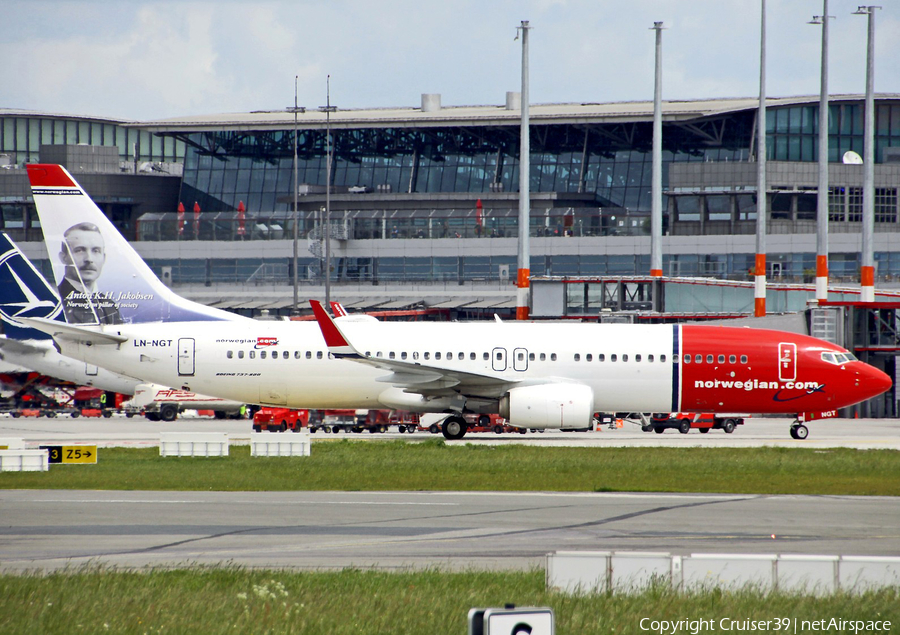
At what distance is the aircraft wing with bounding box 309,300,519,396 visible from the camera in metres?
36.1

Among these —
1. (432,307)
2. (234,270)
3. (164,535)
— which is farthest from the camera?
(234,270)

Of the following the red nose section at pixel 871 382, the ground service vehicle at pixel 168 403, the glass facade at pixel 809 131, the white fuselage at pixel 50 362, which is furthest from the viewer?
the glass facade at pixel 809 131

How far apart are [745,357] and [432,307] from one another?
47.4 m

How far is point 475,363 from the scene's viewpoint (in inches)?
1502

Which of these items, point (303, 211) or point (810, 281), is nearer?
point (810, 281)

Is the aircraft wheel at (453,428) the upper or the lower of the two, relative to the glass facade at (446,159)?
lower

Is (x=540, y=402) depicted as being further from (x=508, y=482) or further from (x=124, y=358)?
(x=124, y=358)

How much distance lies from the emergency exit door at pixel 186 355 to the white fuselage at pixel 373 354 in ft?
0.12

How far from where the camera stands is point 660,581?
12.6 m

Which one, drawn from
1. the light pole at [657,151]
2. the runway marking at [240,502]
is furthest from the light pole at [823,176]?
the runway marking at [240,502]

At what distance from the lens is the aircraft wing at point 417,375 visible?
36.1 m

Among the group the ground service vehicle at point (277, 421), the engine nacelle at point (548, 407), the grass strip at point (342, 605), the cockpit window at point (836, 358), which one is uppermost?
the cockpit window at point (836, 358)

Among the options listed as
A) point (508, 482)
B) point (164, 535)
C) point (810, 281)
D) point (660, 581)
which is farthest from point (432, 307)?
point (660, 581)

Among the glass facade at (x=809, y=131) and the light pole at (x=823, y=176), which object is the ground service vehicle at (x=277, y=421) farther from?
the glass facade at (x=809, y=131)
